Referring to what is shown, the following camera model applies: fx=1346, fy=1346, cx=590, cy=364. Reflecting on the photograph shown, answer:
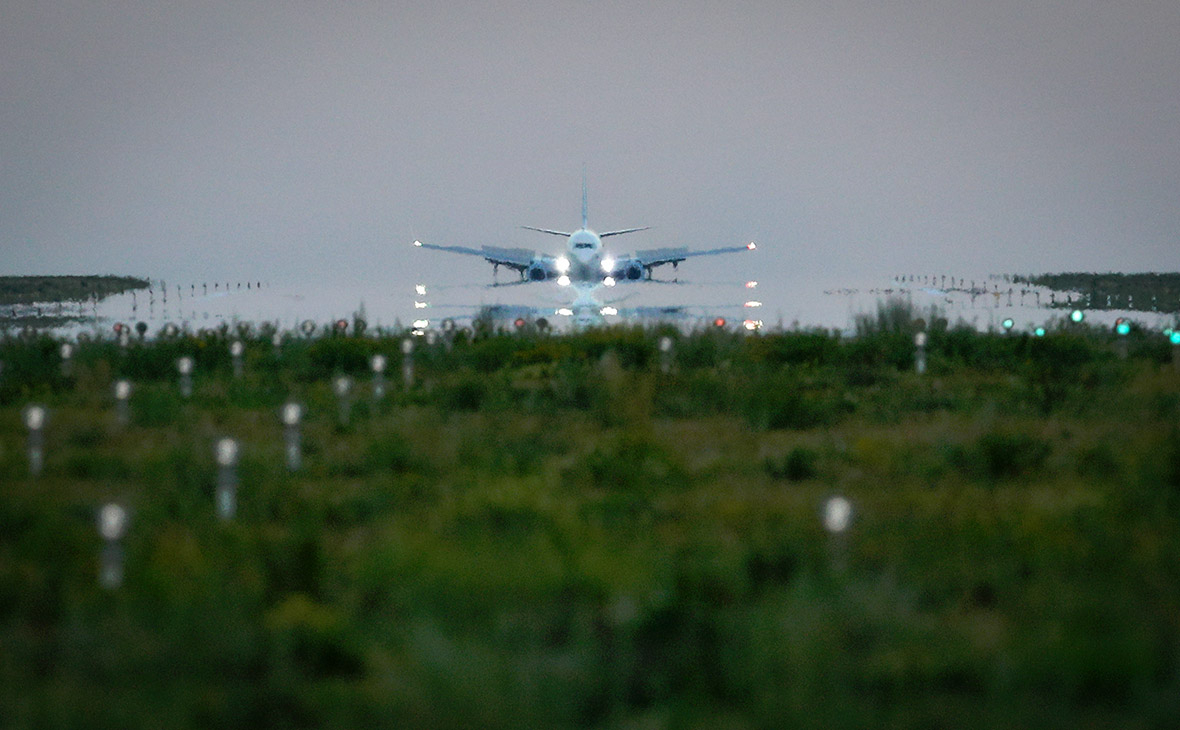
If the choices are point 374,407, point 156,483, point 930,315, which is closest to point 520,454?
point 156,483

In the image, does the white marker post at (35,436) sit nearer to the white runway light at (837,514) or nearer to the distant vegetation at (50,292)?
the white runway light at (837,514)

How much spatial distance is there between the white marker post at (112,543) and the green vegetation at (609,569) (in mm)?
98

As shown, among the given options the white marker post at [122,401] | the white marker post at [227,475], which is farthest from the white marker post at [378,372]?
→ the white marker post at [227,475]

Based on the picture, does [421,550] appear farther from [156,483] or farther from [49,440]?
[49,440]

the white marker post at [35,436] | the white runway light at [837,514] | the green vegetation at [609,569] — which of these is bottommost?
the green vegetation at [609,569]

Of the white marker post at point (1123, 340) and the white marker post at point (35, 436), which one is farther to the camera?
the white marker post at point (1123, 340)

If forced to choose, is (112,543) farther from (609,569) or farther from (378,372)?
(378,372)

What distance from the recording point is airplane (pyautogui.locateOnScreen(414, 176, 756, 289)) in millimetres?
59344

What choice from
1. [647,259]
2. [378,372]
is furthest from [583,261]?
[378,372]

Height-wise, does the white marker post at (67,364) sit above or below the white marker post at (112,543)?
above

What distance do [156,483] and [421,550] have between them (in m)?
4.45

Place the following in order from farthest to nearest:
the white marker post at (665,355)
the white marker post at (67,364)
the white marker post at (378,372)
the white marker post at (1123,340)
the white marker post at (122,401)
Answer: the white marker post at (1123,340)
the white marker post at (665,355)
the white marker post at (67,364)
the white marker post at (378,372)
the white marker post at (122,401)

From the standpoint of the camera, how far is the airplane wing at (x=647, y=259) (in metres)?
59.5

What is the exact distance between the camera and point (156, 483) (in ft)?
37.2
